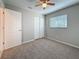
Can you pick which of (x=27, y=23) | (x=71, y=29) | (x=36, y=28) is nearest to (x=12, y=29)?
(x=27, y=23)

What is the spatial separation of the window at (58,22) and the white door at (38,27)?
90cm

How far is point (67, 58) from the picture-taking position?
2.70 meters

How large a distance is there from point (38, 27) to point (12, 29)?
2.98 metres

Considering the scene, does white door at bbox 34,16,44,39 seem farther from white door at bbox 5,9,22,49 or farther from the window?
white door at bbox 5,9,22,49

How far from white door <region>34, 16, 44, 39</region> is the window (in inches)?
35.4

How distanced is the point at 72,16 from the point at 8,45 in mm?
3778

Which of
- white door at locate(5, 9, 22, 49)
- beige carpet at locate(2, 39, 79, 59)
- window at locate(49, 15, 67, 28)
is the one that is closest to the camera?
beige carpet at locate(2, 39, 79, 59)

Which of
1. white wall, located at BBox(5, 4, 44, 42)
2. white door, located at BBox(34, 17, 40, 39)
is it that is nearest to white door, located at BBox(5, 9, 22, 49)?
white wall, located at BBox(5, 4, 44, 42)

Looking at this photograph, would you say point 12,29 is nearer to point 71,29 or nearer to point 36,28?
point 36,28

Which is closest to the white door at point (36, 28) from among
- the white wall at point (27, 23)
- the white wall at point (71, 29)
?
the white wall at point (27, 23)

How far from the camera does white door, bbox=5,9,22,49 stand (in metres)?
3.73

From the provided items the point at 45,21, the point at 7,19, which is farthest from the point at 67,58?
the point at 45,21

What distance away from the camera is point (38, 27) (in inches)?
262

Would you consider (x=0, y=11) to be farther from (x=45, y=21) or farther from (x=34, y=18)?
(x=45, y=21)
